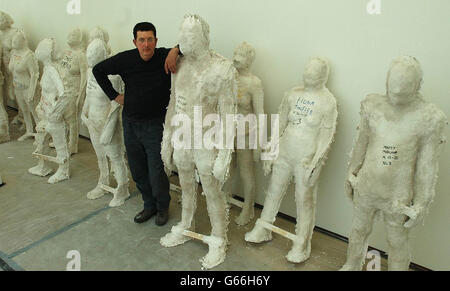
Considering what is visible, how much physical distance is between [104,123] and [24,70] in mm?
2189

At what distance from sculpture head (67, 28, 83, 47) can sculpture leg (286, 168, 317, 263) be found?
3.47 meters

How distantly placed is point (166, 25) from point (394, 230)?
3227 mm

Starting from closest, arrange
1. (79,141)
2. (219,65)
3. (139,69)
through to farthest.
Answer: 1. (219,65)
2. (139,69)
3. (79,141)

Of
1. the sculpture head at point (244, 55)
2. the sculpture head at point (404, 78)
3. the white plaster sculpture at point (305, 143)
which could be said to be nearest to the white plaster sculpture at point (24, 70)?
the sculpture head at point (244, 55)

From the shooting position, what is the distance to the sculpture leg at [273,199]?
326cm

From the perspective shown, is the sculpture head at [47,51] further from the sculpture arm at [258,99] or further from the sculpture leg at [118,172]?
the sculpture arm at [258,99]

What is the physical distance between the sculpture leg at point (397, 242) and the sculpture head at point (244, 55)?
5.70 ft

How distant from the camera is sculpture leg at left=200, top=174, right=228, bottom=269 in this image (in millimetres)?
3136

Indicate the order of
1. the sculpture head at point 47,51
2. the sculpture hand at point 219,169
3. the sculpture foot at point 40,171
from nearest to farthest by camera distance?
the sculpture hand at point 219,169 < the sculpture head at point 47,51 < the sculpture foot at point 40,171

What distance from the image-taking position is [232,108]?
9.46 ft

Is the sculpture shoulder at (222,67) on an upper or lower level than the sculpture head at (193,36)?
lower

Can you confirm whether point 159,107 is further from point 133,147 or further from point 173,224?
point 173,224

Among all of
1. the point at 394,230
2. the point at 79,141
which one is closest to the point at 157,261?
the point at 394,230

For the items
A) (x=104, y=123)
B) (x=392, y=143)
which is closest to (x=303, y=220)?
(x=392, y=143)
